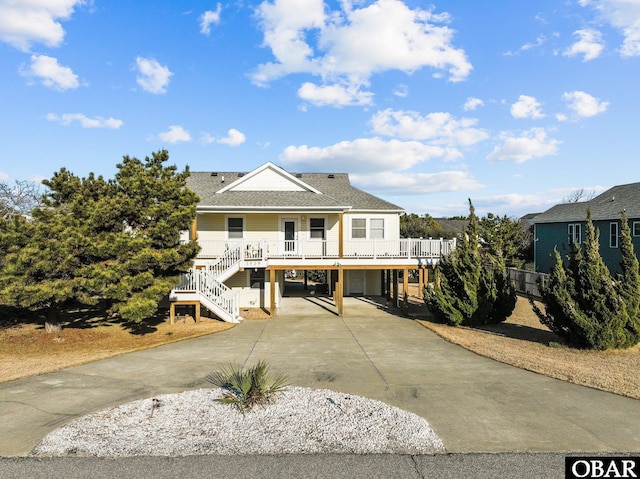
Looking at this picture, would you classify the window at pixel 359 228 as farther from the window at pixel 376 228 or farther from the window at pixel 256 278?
→ the window at pixel 256 278

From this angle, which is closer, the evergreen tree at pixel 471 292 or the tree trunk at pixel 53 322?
the tree trunk at pixel 53 322

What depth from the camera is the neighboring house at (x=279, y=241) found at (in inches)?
699

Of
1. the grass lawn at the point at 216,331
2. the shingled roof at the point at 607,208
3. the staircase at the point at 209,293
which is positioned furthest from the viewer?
the shingled roof at the point at 607,208

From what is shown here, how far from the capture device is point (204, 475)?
5109 mm

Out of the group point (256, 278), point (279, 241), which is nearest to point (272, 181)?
point (279, 241)

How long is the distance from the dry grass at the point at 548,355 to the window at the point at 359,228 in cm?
688

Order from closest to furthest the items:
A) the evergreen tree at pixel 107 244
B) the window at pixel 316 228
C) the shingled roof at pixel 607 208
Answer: the evergreen tree at pixel 107 244 → the window at pixel 316 228 → the shingled roof at pixel 607 208

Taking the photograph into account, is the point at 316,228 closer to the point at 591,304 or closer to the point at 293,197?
the point at 293,197

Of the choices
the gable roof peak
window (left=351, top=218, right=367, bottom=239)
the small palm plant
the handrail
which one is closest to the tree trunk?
the handrail

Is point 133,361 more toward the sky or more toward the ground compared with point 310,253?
more toward the ground

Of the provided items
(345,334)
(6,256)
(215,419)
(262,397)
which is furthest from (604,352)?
(6,256)

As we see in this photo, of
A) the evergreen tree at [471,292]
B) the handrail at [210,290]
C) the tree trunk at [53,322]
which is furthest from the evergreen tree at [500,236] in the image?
the tree trunk at [53,322]

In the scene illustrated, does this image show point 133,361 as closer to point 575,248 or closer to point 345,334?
point 345,334

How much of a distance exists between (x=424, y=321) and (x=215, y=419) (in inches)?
A: 464
